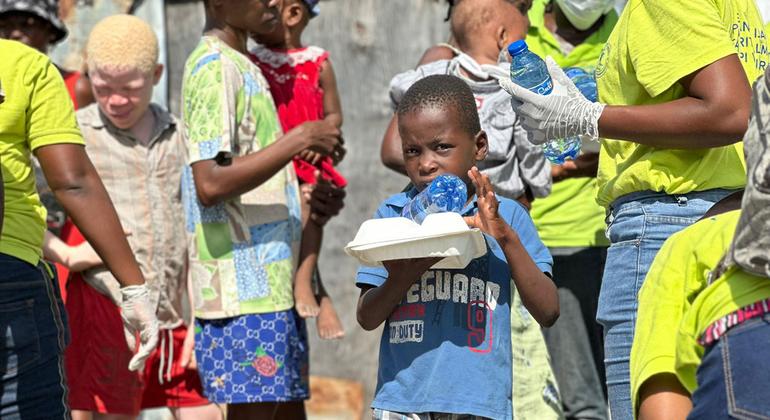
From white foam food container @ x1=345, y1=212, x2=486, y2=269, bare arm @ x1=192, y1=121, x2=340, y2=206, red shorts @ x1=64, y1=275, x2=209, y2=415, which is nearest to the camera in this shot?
white foam food container @ x1=345, y1=212, x2=486, y2=269

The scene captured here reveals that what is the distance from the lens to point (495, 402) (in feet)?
10.7

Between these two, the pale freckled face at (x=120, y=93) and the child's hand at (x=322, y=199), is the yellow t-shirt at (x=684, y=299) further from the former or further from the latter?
the pale freckled face at (x=120, y=93)

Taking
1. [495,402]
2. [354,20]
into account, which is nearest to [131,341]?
[495,402]

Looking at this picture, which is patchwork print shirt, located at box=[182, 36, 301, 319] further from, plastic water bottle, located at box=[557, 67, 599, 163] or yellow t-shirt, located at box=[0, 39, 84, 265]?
plastic water bottle, located at box=[557, 67, 599, 163]

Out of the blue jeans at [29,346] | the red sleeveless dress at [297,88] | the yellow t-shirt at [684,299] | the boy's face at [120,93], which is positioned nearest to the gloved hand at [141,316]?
the blue jeans at [29,346]

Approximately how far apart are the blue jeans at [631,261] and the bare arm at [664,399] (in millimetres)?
778

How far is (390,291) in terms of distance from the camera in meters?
3.28

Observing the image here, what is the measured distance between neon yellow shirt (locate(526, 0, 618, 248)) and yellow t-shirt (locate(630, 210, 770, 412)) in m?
2.57

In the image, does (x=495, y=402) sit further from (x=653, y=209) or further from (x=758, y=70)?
(x=758, y=70)

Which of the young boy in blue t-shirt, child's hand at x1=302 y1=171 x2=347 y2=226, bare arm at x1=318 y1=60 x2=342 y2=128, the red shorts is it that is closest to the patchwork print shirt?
child's hand at x1=302 y1=171 x2=347 y2=226

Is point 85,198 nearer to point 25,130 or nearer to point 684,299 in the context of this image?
point 25,130

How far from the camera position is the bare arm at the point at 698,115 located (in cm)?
305

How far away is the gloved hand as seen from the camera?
13.0 feet

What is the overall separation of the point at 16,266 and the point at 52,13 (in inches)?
95.7
